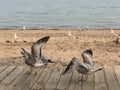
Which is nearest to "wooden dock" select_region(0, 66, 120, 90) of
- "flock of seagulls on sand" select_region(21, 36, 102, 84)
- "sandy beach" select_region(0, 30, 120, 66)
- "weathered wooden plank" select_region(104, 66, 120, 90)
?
"weathered wooden plank" select_region(104, 66, 120, 90)

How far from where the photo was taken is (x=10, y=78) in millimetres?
9398

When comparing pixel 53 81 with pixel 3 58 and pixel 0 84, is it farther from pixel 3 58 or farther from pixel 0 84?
pixel 3 58

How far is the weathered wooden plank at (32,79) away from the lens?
864 centimetres

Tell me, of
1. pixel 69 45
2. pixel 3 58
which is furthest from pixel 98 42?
pixel 3 58

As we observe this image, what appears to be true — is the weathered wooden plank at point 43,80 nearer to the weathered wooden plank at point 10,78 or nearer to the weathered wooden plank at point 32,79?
the weathered wooden plank at point 32,79

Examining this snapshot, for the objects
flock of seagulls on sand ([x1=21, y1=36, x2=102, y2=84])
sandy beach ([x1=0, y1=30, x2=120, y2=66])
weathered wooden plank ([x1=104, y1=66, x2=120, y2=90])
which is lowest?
sandy beach ([x1=0, y1=30, x2=120, y2=66])

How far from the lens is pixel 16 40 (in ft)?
63.9

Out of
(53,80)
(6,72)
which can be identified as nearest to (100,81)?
(53,80)

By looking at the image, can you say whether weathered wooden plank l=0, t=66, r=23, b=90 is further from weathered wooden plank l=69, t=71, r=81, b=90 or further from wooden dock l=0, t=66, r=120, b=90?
weathered wooden plank l=69, t=71, r=81, b=90

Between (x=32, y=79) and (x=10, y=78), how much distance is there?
1.75ft

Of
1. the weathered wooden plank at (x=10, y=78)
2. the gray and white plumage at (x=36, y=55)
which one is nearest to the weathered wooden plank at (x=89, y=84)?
the gray and white plumage at (x=36, y=55)

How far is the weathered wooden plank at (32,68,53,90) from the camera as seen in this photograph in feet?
27.9

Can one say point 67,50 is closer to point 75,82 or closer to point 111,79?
point 111,79

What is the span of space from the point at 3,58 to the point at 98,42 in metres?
6.39
